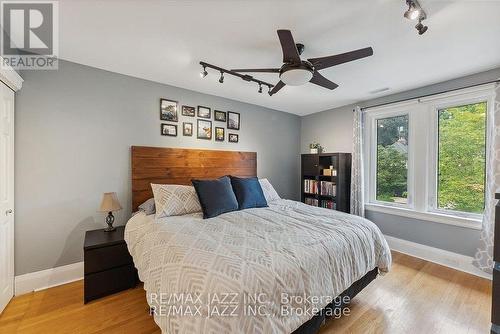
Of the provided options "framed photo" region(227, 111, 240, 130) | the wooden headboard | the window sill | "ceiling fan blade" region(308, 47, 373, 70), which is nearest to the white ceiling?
"ceiling fan blade" region(308, 47, 373, 70)

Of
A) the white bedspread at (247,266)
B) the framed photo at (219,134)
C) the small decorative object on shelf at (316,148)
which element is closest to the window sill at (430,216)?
the small decorative object on shelf at (316,148)

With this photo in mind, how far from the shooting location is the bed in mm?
1160

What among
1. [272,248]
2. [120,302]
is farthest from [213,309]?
[120,302]

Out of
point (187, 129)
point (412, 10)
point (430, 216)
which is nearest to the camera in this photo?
point (412, 10)

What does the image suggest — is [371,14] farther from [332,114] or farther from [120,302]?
[120,302]

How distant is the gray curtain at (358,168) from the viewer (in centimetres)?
366

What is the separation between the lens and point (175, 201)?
2.48 metres

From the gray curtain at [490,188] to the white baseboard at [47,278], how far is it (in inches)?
182

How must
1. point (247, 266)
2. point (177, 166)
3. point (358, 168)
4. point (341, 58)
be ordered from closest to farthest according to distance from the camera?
point (247, 266), point (341, 58), point (177, 166), point (358, 168)

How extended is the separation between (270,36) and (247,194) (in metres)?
1.80

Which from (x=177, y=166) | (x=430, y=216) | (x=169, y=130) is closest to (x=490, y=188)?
(x=430, y=216)

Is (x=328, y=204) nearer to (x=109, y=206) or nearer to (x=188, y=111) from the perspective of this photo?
(x=188, y=111)

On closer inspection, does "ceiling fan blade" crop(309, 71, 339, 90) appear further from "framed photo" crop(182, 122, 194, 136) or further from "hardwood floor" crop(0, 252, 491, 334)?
"hardwood floor" crop(0, 252, 491, 334)

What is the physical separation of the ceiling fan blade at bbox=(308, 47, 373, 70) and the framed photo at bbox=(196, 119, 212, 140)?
6.64ft
